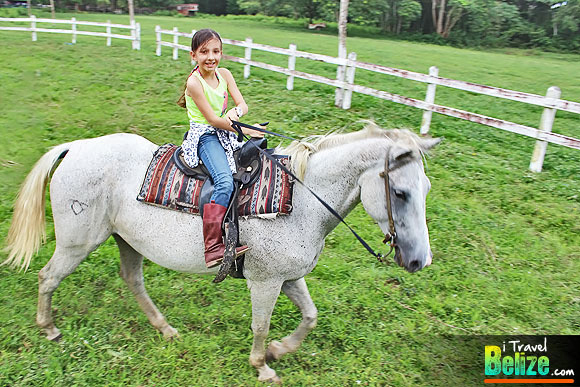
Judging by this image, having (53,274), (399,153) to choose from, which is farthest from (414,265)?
(53,274)

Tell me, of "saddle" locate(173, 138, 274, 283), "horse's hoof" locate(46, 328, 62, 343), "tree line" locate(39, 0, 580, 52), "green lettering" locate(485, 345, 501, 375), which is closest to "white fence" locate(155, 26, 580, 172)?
"green lettering" locate(485, 345, 501, 375)

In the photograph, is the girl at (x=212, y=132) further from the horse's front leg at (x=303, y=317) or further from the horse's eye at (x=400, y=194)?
the horse's eye at (x=400, y=194)

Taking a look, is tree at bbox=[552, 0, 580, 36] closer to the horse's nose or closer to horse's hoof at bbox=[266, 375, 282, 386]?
the horse's nose

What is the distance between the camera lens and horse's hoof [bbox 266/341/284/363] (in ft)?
13.2

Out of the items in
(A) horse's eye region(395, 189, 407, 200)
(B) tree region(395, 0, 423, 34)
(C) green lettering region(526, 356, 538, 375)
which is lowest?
(C) green lettering region(526, 356, 538, 375)

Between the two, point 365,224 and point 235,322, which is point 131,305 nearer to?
point 235,322

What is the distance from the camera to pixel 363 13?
124ft

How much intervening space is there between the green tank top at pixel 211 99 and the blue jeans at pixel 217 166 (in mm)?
164

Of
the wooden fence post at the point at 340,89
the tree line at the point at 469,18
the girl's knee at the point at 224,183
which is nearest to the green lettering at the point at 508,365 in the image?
the girl's knee at the point at 224,183

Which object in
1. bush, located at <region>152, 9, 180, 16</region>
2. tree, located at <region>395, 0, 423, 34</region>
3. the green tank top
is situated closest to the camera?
the green tank top

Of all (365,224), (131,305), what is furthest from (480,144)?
(131,305)

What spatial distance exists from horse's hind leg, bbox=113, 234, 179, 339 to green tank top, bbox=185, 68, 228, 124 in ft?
4.98

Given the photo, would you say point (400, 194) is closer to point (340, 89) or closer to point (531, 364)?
point (531, 364)

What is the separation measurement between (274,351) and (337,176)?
173 cm
